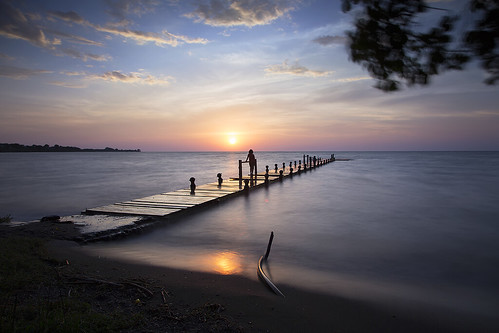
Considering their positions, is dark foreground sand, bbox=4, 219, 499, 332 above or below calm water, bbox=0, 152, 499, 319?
above

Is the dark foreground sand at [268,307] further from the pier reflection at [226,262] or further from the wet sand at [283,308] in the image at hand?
the pier reflection at [226,262]

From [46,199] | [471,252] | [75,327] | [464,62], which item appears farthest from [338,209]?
[46,199]

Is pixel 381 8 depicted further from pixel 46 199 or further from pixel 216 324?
pixel 46 199

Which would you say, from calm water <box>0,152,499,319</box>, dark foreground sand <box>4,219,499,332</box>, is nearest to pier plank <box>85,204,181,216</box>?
calm water <box>0,152,499,319</box>

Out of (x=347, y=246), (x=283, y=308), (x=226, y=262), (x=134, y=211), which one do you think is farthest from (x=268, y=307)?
(x=134, y=211)

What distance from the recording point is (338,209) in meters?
15.2

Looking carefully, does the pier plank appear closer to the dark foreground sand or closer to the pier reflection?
the pier reflection

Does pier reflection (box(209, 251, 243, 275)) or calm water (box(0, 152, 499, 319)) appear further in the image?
pier reflection (box(209, 251, 243, 275))

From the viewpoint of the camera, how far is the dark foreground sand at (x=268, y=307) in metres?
4.03

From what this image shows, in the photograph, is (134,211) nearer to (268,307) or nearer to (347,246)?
(347,246)

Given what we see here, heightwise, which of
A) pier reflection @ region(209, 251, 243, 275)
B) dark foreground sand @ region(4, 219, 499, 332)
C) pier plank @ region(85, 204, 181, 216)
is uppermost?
pier plank @ region(85, 204, 181, 216)

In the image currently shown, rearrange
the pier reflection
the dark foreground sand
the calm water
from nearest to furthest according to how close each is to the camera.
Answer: the dark foreground sand
the calm water
the pier reflection

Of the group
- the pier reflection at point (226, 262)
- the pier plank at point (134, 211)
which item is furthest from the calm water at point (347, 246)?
the pier plank at point (134, 211)

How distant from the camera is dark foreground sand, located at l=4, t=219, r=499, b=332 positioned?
4.03 metres
